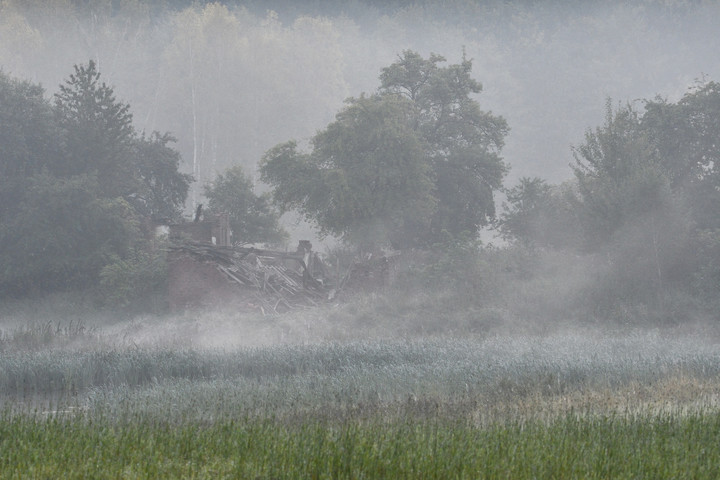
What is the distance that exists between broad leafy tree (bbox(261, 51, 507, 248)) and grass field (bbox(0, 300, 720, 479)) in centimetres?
1870

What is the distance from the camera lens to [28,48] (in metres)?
92.1

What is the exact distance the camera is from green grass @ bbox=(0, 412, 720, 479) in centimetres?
670

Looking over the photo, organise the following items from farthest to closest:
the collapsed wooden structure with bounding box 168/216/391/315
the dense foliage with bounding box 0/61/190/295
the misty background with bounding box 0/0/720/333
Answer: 1. the dense foliage with bounding box 0/61/190/295
2. the collapsed wooden structure with bounding box 168/216/391/315
3. the misty background with bounding box 0/0/720/333

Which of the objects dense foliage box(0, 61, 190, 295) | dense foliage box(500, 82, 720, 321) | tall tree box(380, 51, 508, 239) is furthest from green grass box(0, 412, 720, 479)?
tall tree box(380, 51, 508, 239)

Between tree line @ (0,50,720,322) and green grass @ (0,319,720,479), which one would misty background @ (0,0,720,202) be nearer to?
tree line @ (0,50,720,322)

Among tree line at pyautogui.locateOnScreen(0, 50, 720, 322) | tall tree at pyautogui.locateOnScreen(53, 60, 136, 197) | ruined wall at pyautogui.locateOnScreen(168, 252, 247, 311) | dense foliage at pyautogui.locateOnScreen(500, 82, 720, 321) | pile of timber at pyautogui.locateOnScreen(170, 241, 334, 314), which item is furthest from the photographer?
tall tree at pyautogui.locateOnScreen(53, 60, 136, 197)

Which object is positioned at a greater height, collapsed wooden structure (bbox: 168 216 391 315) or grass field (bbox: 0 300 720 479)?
collapsed wooden structure (bbox: 168 216 391 315)

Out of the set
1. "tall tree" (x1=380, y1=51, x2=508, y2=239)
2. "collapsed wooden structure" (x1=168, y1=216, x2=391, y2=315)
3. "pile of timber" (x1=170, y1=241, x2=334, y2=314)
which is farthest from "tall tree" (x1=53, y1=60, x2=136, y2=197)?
"tall tree" (x1=380, y1=51, x2=508, y2=239)

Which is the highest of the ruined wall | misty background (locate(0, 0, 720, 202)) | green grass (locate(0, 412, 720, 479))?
misty background (locate(0, 0, 720, 202))

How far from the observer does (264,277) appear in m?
37.0

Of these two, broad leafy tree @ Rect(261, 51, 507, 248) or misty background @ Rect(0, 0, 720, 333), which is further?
broad leafy tree @ Rect(261, 51, 507, 248)

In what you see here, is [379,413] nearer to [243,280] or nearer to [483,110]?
[243,280]

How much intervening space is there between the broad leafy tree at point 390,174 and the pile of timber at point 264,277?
10.9 feet

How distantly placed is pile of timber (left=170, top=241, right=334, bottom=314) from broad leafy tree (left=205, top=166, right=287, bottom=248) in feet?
40.8
